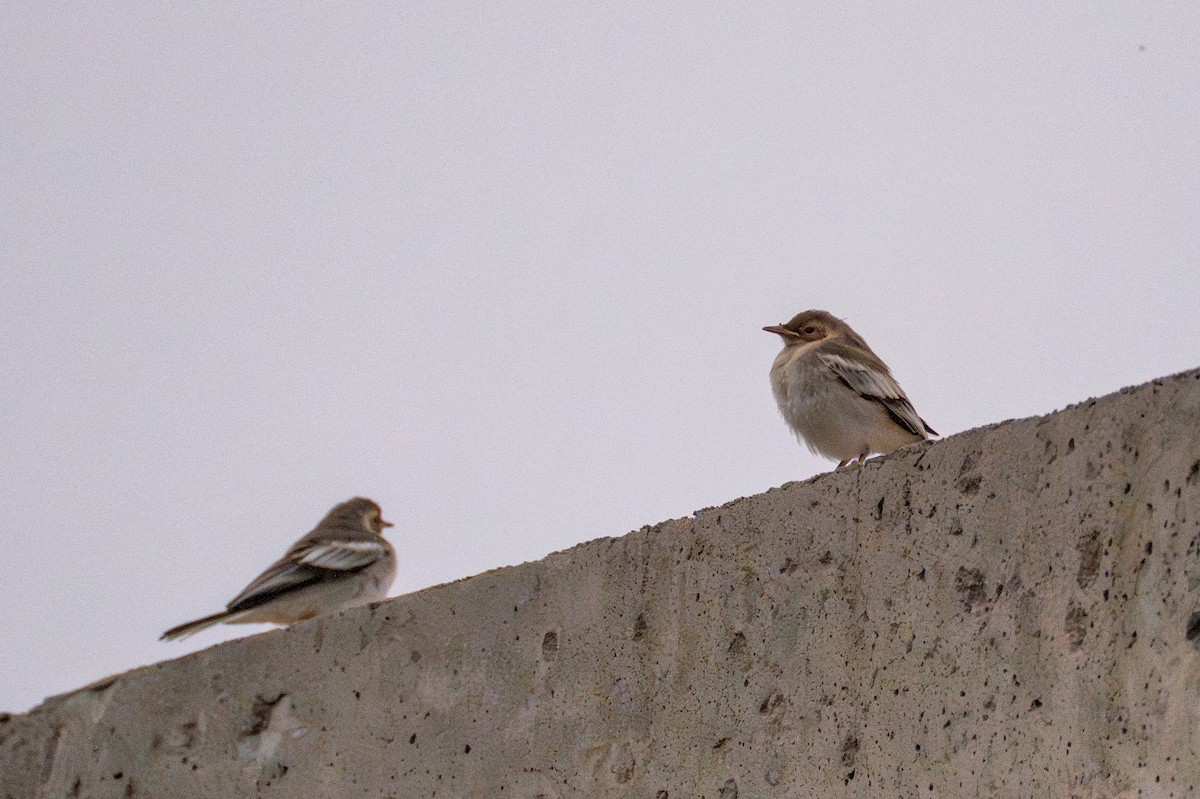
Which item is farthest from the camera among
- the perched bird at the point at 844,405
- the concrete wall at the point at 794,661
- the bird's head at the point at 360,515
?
the bird's head at the point at 360,515

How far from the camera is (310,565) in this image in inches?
274

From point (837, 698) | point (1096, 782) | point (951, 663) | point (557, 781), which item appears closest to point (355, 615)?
point (557, 781)

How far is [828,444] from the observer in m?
5.54

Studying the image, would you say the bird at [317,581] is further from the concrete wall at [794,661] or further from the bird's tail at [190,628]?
the concrete wall at [794,661]

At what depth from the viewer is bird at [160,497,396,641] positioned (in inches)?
257

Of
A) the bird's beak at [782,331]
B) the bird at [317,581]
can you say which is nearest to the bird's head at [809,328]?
the bird's beak at [782,331]

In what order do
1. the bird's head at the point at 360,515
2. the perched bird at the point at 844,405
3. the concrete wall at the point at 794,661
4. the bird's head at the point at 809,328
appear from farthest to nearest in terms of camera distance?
the bird's head at the point at 360,515 < the bird's head at the point at 809,328 < the perched bird at the point at 844,405 < the concrete wall at the point at 794,661

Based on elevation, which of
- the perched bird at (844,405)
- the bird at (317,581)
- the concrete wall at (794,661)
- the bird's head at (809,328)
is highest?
the bird's head at (809,328)

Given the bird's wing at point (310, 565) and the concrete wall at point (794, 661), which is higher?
the bird's wing at point (310, 565)

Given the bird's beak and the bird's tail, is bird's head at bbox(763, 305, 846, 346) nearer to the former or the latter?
the bird's beak

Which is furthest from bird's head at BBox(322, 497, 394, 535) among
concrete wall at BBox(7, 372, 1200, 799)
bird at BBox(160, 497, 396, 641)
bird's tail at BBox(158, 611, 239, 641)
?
concrete wall at BBox(7, 372, 1200, 799)

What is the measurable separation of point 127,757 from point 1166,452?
11.3 ft

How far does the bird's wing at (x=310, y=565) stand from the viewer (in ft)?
21.7

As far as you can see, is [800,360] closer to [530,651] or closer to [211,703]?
[530,651]
